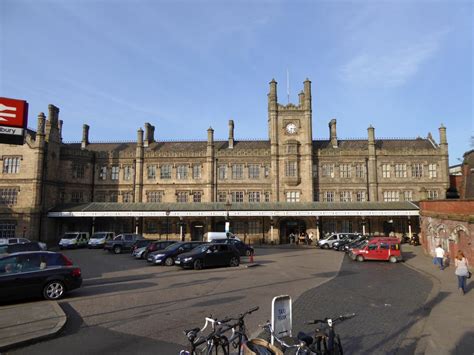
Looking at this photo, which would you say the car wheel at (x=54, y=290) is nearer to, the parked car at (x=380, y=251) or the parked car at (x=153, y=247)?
the parked car at (x=153, y=247)

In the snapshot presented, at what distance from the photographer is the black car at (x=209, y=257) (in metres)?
21.1

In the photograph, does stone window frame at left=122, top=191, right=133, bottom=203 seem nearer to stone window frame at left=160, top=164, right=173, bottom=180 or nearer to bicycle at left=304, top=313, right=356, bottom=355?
stone window frame at left=160, top=164, right=173, bottom=180

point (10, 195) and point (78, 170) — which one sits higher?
point (78, 170)

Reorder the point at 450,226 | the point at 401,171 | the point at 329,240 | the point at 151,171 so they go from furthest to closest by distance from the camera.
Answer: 1. the point at 151,171
2. the point at 401,171
3. the point at 329,240
4. the point at 450,226

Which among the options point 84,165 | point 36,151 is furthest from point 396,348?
point 84,165

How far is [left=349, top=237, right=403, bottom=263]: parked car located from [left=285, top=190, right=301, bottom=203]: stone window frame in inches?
742

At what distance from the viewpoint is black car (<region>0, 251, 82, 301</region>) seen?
11547 millimetres

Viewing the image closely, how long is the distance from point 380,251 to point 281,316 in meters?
22.7

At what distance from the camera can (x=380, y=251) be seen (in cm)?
2677

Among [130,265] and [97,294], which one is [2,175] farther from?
[97,294]

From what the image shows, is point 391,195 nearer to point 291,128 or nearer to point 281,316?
point 291,128

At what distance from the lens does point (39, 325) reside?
914 cm

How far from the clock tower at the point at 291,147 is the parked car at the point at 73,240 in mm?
23052

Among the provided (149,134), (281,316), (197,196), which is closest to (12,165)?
(149,134)
